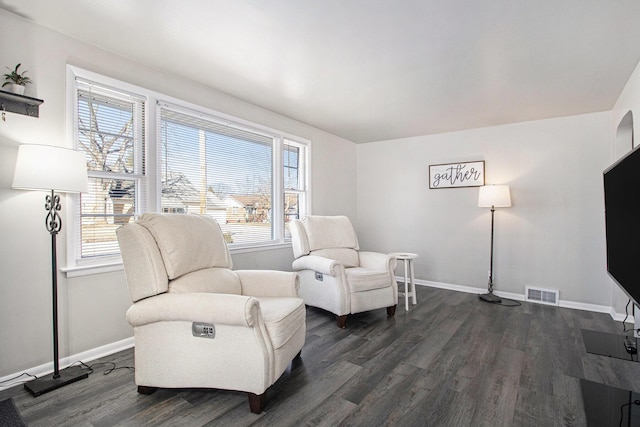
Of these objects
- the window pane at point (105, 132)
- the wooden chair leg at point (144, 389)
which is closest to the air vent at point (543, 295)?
the wooden chair leg at point (144, 389)

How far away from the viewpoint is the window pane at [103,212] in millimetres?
2406

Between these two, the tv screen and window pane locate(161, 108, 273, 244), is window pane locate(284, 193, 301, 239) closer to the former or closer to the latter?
window pane locate(161, 108, 273, 244)

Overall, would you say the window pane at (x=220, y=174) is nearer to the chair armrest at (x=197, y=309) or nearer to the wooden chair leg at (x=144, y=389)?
the chair armrest at (x=197, y=309)

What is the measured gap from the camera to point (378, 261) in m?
3.52

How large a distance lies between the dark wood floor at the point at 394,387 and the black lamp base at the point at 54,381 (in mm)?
46

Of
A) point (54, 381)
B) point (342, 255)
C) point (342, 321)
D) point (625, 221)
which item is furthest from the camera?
point (342, 255)

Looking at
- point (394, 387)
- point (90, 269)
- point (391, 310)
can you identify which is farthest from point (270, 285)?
point (391, 310)

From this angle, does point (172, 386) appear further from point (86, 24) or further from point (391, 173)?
point (391, 173)

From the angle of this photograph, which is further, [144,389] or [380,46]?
[380,46]

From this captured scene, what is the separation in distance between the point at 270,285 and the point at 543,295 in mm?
3578

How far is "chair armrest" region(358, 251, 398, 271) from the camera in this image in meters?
3.40

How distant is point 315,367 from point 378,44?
2.40 m

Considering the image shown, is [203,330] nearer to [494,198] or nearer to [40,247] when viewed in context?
[40,247]

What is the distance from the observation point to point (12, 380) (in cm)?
201
